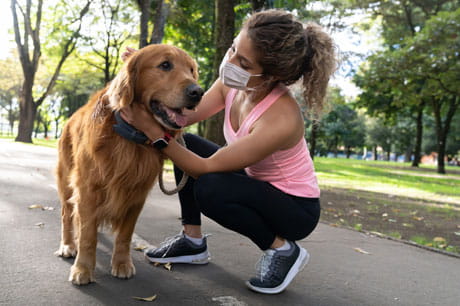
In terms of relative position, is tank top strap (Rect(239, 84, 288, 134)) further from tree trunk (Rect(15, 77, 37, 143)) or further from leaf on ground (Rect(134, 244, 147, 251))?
tree trunk (Rect(15, 77, 37, 143))

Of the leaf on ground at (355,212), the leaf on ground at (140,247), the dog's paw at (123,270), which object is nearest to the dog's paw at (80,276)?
the dog's paw at (123,270)

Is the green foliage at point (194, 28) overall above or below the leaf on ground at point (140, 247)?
above

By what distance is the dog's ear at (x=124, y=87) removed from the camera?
2.73 metres

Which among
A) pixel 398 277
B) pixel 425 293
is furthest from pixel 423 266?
pixel 425 293

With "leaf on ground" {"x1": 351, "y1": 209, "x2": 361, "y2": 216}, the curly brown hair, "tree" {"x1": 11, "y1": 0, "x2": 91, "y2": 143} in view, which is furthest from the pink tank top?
"tree" {"x1": 11, "y1": 0, "x2": 91, "y2": 143}

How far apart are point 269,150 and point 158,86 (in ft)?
2.82

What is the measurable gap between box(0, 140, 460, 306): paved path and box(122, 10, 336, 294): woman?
0.98 ft

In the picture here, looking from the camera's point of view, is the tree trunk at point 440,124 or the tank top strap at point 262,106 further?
the tree trunk at point 440,124

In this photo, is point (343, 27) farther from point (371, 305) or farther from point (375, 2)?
point (371, 305)

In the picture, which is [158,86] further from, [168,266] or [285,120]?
[168,266]

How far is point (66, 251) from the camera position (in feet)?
10.4

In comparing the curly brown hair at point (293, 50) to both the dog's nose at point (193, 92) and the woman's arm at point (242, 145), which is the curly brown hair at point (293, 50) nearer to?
the woman's arm at point (242, 145)

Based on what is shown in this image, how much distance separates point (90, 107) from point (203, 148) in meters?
0.93

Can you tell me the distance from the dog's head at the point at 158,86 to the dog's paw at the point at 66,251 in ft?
4.00
